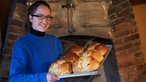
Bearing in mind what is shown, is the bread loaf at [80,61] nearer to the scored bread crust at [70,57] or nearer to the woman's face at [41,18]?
the scored bread crust at [70,57]

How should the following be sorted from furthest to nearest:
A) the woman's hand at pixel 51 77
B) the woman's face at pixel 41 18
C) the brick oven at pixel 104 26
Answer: the brick oven at pixel 104 26
the woman's face at pixel 41 18
the woman's hand at pixel 51 77

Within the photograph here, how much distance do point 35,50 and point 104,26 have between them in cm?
112

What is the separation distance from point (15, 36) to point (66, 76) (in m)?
1.12

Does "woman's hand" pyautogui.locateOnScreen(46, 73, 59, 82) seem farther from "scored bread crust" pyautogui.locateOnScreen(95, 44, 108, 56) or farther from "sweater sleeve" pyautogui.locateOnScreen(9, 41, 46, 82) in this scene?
"scored bread crust" pyautogui.locateOnScreen(95, 44, 108, 56)

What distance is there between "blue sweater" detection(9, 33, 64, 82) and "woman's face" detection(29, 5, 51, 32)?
58 millimetres

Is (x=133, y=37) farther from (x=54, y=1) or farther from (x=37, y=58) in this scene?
(x=37, y=58)

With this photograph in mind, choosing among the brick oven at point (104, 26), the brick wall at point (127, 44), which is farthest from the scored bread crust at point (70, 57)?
the brick wall at point (127, 44)

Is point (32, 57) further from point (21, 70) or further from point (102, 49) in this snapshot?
point (102, 49)

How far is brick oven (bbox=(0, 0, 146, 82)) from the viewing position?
7.02 ft

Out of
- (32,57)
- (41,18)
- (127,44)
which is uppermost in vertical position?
(41,18)

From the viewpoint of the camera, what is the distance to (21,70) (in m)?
1.11

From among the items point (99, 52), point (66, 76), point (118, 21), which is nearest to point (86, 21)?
point (118, 21)

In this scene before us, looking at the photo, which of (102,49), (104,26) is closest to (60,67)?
(102,49)

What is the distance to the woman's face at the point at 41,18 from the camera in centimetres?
119
